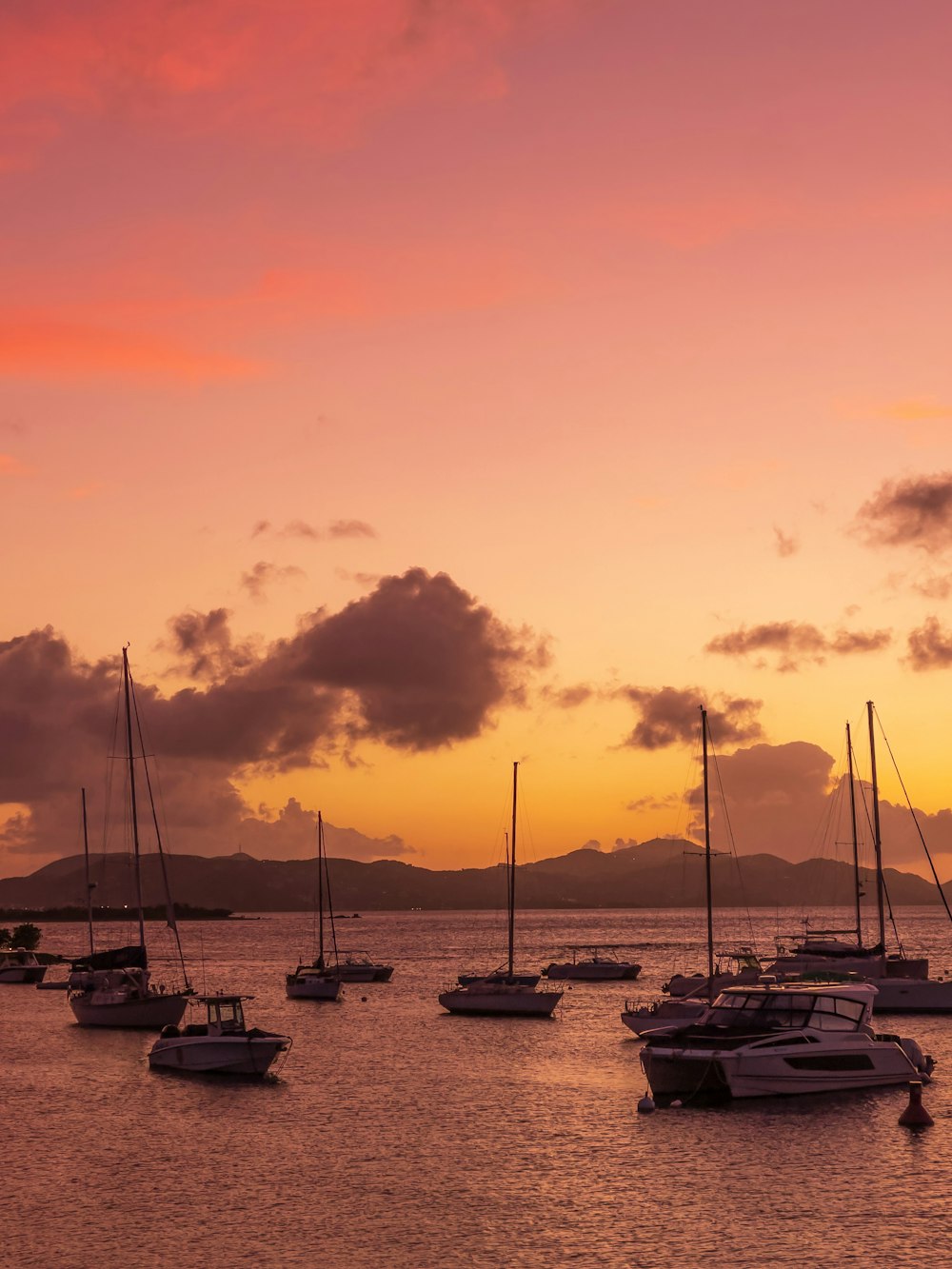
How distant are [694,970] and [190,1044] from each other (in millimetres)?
114858

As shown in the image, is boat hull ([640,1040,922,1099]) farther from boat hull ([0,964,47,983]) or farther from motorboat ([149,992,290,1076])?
boat hull ([0,964,47,983])

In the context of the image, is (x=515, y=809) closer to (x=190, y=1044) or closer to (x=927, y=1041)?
(x=927, y=1041)

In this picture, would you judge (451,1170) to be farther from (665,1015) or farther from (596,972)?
(596,972)

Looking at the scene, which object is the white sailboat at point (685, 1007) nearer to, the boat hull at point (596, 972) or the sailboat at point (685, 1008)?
the sailboat at point (685, 1008)

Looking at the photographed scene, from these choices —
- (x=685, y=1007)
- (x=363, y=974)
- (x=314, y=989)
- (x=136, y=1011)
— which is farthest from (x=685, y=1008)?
(x=363, y=974)

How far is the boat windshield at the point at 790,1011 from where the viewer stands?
5594 cm

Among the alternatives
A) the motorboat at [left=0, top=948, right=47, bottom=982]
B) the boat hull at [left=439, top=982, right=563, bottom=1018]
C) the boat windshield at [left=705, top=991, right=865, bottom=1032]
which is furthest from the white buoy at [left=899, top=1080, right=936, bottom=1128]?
the motorboat at [left=0, top=948, right=47, bottom=982]

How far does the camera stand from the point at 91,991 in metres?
95.4

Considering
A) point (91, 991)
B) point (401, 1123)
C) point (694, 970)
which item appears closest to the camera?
point (401, 1123)

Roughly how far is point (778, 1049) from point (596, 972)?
95.3 metres

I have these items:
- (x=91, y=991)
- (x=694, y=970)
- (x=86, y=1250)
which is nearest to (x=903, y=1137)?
(x=86, y=1250)

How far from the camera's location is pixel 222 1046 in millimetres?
64000

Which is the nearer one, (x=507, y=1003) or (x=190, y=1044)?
(x=190, y=1044)

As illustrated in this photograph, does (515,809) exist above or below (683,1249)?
above
